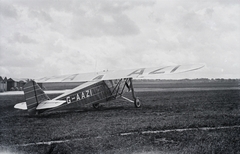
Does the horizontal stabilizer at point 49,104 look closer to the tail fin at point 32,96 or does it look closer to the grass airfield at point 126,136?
the tail fin at point 32,96

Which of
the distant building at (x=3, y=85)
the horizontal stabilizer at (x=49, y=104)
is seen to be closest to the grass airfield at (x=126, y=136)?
the horizontal stabilizer at (x=49, y=104)

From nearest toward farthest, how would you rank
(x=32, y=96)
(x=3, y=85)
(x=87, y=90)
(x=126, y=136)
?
(x=126, y=136) < (x=32, y=96) < (x=87, y=90) < (x=3, y=85)

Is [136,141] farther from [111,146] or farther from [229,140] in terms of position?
[229,140]

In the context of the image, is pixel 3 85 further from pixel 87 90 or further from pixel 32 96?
pixel 32 96

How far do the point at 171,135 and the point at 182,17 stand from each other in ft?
15.6

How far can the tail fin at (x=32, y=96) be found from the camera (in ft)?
27.8

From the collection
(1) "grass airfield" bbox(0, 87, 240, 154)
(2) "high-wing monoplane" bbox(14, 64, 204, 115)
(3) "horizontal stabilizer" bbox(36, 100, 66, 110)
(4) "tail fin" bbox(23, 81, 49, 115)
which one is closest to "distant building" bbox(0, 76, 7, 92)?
(2) "high-wing monoplane" bbox(14, 64, 204, 115)

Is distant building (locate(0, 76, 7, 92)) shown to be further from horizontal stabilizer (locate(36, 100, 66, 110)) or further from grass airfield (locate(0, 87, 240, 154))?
grass airfield (locate(0, 87, 240, 154))

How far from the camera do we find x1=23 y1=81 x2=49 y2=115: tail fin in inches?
333

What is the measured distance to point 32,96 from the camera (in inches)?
341

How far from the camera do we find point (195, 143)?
514 cm

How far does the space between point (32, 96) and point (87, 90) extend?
9.08 ft

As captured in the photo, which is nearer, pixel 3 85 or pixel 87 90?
pixel 87 90

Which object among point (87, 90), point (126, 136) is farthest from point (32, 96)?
point (126, 136)
